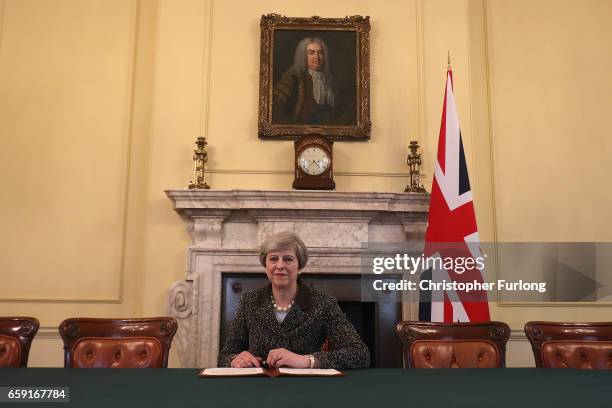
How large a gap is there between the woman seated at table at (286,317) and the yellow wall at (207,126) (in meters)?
1.74

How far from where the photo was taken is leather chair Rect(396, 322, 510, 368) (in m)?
2.49

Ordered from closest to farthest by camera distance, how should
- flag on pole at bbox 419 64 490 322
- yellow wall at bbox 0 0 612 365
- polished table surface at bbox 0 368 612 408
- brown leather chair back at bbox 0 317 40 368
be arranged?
polished table surface at bbox 0 368 612 408
brown leather chair back at bbox 0 317 40 368
flag on pole at bbox 419 64 490 322
yellow wall at bbox 0 0 612 365

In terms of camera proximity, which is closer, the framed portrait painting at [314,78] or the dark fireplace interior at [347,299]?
the dark fireplace interior at [347,299]

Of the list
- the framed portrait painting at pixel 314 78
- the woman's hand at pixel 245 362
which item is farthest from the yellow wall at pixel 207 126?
the woman's hand at pixel 245 362

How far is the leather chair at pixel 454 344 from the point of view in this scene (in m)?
2.49

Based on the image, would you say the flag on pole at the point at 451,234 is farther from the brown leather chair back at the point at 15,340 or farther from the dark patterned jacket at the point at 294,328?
the brown leather chair back at the point at 15,340

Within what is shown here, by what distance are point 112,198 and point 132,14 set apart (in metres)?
1.63

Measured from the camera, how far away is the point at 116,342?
2.51 meters

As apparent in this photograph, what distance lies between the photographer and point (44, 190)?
455 cm

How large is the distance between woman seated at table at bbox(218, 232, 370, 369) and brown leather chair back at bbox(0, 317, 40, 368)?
0.86 meters

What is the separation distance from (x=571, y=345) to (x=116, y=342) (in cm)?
205

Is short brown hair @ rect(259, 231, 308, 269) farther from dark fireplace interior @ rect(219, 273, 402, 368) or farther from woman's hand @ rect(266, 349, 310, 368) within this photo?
dark fireplace interior @ rect(219, 273, 402, 368)

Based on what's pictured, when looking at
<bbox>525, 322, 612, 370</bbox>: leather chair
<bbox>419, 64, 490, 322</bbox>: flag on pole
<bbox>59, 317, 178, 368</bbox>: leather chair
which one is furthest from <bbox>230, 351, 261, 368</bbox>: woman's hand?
<bbox>419, 64, 490, 322</bbox>: flag on pole

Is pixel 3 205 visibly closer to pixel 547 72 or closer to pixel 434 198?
pixel 434 198
